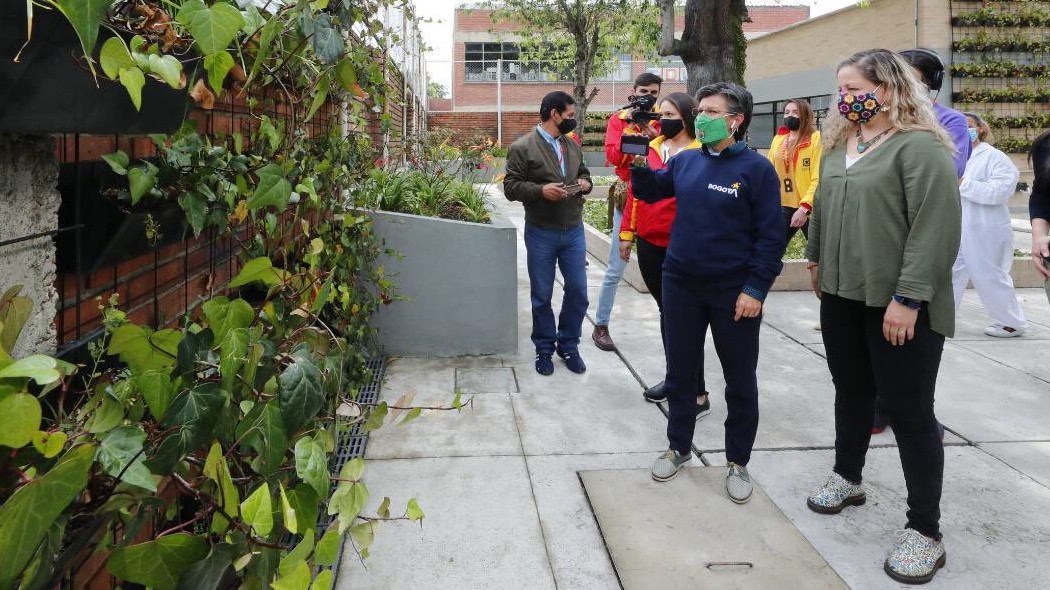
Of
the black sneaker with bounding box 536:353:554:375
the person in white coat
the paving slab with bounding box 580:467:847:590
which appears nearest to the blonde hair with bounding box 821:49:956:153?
the paving slab with bounding box 580:467:847:590

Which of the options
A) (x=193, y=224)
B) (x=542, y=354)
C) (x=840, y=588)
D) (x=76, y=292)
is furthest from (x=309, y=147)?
(x=840, y=588)

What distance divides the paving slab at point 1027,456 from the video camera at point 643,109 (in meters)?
2.69

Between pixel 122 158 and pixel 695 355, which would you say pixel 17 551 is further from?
pixel 695 355

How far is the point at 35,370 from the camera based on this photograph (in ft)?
3.18

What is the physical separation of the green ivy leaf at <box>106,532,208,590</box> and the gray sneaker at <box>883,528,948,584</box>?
8.66 feet

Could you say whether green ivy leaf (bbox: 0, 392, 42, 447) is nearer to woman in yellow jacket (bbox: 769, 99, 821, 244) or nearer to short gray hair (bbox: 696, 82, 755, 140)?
short gray hair (bbox: 696, 82, 755, 140)

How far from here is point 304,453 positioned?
5.16 ft

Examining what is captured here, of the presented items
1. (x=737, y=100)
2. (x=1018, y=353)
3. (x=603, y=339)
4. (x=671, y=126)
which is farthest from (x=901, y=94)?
(x=1018, y=353)

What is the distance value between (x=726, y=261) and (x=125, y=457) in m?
2.90

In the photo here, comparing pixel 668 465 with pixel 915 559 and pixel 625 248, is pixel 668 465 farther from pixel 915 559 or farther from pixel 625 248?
pixel 625 248

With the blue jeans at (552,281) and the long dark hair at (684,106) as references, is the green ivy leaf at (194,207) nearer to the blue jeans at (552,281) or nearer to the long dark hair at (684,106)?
the long dark hair at (684,106)

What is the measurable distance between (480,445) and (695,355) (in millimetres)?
1284

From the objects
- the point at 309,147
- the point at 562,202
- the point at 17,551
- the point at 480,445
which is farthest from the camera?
the point at 562,202

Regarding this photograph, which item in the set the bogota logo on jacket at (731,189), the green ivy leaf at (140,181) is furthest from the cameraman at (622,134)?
the green ivy leaf at (140,181)
